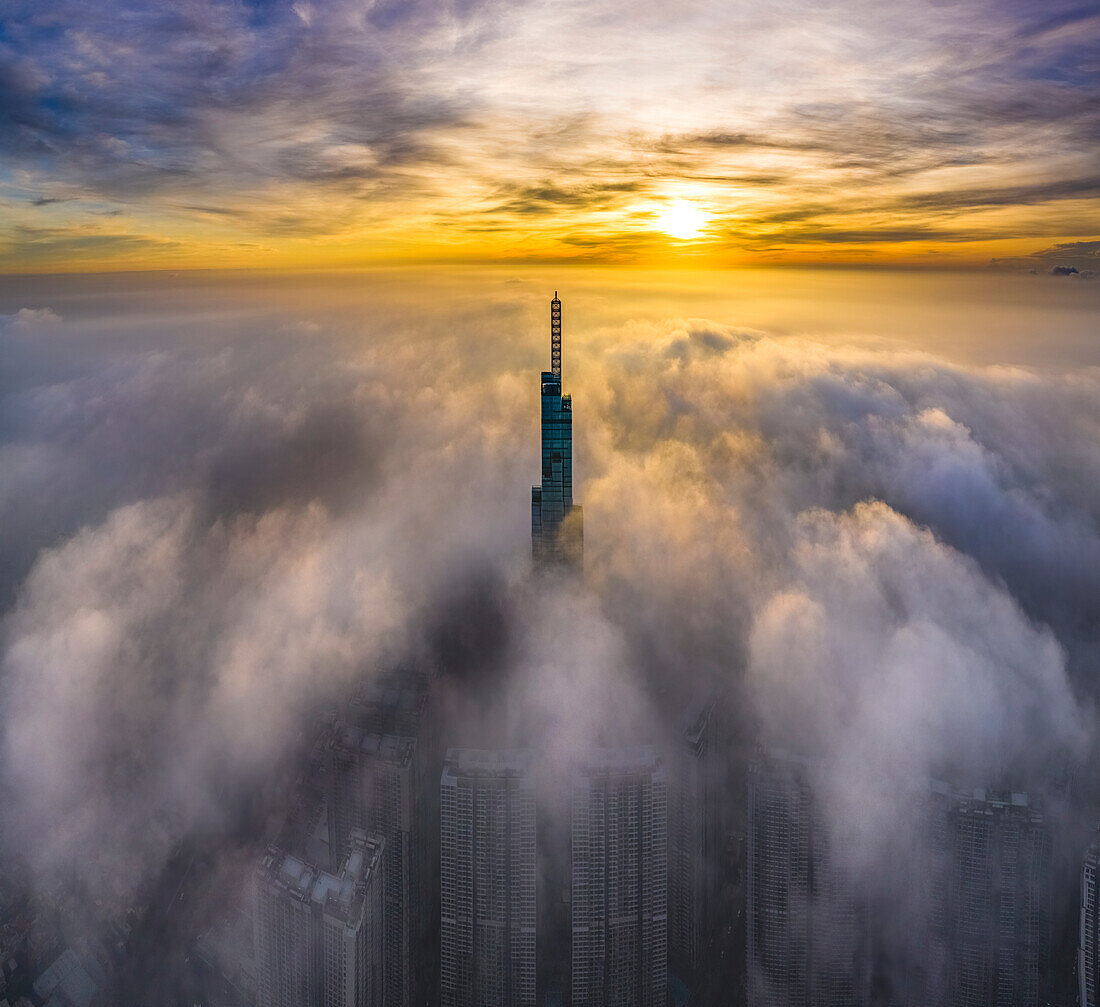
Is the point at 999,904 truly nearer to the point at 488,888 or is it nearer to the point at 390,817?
the point at 488,888

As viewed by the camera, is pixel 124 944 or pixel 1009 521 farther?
pixel 1009 521

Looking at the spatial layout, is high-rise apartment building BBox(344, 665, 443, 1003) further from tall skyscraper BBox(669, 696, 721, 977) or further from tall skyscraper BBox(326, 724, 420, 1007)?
tall skyscraper BBox(669, 696, 721, 977)

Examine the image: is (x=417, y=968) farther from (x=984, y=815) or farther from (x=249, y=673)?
(x=984, y=815)

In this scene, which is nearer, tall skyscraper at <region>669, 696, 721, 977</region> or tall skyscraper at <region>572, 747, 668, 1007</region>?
tall skyscraper at <region>572, 747, 668, 1007</region>

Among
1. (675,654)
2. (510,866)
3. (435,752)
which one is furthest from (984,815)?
(435,752)

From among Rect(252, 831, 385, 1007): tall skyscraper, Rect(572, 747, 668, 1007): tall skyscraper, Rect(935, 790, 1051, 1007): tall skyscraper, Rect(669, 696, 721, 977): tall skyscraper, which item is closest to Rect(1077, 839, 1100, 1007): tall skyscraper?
Rect(935, 790, 1051, 1007): tall skyscraper

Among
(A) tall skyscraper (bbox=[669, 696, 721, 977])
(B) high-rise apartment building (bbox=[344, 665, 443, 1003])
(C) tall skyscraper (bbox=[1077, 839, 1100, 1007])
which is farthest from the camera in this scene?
(A) tall skyscraper (bbox=[669, 696, 721, 977])

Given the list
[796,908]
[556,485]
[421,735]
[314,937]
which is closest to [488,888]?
[314,937]
